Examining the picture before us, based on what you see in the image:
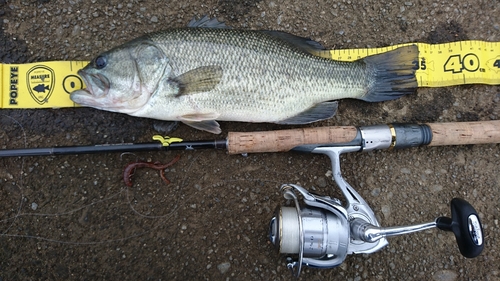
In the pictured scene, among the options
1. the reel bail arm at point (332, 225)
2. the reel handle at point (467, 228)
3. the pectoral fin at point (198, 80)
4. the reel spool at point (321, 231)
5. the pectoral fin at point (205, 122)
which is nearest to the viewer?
the reel handle at point (467, 228)

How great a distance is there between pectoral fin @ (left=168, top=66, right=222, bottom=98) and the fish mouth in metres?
0.45

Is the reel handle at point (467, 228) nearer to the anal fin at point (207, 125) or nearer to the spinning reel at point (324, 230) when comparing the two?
the spinning reel at point (324, 230)

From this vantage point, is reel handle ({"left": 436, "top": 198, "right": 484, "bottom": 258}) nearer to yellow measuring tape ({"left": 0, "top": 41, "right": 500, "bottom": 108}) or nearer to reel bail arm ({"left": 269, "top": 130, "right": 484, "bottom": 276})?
reel bail arm ({"left": 269, "top": 130, "right": 484, "bottom": 276})

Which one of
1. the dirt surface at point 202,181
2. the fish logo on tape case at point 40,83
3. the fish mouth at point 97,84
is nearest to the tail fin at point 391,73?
the dirt surface at point 202,181

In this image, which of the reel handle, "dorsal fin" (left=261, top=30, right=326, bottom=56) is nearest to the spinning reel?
the reel handle

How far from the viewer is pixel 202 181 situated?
107 inches

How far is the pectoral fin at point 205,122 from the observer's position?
254 cm

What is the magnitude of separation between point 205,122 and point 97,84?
Result: 31.4 inches

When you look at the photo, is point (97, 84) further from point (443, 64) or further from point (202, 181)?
point (443, 64)

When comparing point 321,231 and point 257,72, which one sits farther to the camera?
point 257,72

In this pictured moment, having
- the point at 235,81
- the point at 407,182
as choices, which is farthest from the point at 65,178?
the point at 407,182

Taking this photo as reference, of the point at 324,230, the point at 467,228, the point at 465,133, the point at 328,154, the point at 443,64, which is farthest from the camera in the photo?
the point at 443,64

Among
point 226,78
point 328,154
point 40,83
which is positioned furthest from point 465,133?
point 40,83

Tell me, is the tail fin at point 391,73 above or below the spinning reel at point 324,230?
above
